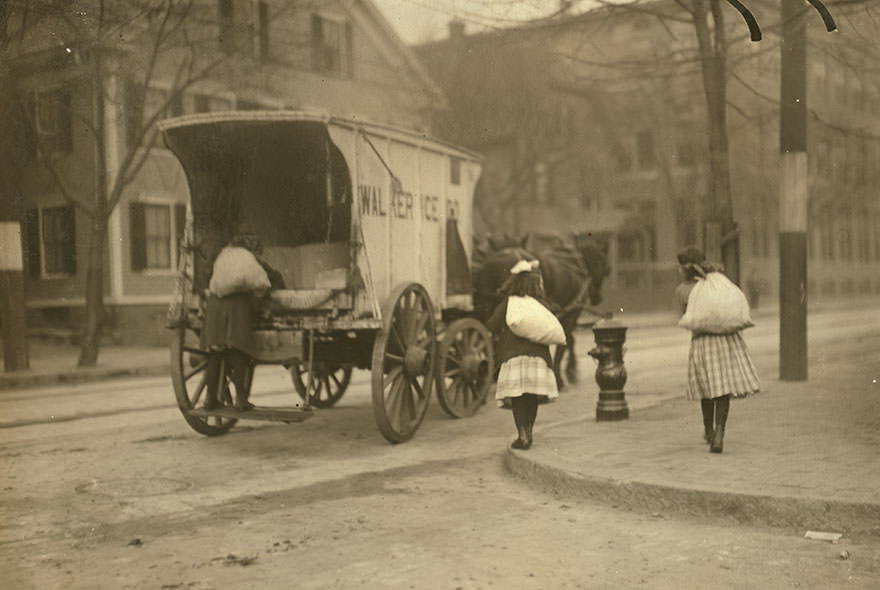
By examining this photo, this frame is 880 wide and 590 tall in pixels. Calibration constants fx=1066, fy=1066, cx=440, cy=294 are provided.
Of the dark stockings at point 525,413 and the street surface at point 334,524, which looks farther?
the dark stockings at point 525,413

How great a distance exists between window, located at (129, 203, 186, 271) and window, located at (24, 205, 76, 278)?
1.46 metres

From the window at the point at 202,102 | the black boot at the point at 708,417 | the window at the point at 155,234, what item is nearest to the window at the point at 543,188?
the window at the point at 202,102

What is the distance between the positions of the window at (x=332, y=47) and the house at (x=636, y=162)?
12.8 ft

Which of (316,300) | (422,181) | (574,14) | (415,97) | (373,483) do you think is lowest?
(373,483)

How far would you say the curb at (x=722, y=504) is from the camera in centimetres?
616

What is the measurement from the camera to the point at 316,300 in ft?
32.0

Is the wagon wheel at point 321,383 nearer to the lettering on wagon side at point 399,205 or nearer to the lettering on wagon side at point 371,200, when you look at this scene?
the lettering on wagon side at point 399,205

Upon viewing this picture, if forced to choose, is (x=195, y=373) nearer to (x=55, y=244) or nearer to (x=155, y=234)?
(x=55, y=244)

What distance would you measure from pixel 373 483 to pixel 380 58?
2728 cm

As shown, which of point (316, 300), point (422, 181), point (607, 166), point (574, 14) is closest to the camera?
point (316, 300)

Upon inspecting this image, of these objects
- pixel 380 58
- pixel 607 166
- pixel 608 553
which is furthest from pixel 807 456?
pixel 607 166

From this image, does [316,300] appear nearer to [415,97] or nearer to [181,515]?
[181,515]

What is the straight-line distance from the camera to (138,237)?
83.7 ft

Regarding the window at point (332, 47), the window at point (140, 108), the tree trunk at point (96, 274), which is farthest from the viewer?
the window at point (332, 47)
